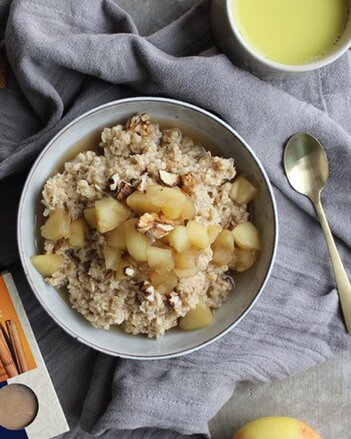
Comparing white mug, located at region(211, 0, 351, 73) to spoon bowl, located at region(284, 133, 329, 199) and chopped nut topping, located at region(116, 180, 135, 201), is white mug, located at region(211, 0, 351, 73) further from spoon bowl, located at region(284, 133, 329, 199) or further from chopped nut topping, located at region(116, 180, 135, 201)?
chopped nut topping, located at region(116, 180, 135, 201)

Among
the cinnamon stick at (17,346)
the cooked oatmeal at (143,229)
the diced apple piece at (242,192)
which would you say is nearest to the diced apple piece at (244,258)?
the cooked oatmeal at (143,229)

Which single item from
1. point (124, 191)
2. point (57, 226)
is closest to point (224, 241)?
point (124, 191)

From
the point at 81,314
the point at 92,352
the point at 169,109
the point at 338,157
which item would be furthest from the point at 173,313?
the point at 338,157

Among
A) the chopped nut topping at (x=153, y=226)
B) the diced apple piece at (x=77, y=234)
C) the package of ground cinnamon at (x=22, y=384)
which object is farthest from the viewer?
the package of ground cinnamon at (x=22, y=384)

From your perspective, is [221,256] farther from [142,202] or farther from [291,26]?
[291,26]

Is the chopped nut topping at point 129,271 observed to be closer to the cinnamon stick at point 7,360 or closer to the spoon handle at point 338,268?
the cinnamon stick at point 7,360
